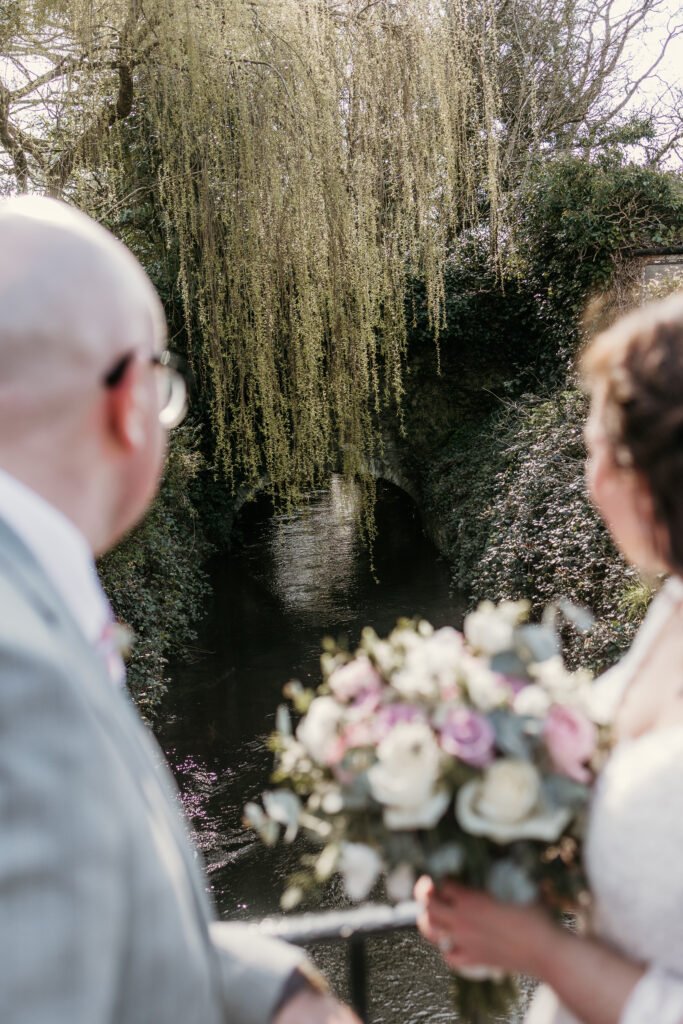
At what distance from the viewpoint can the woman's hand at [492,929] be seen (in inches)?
38.1

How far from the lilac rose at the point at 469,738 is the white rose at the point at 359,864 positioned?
148 millimetres

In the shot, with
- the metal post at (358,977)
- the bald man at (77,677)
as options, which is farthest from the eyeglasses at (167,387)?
the metal post at (358,977)

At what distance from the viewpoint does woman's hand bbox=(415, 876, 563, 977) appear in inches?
38.1

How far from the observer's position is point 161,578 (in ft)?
27.7

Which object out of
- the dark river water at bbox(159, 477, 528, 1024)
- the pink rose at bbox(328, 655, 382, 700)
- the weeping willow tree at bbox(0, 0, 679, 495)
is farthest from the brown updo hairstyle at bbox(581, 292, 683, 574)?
the weeping willow tree at bbox(0, 0, 679, 495)

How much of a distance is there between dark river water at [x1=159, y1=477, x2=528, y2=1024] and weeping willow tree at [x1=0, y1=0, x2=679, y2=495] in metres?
1.77

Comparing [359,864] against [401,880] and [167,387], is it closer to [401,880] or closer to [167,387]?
[401,880]

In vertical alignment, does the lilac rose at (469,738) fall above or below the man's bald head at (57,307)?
below

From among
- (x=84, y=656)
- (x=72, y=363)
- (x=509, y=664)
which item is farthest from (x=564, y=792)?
(x=72, y=363)

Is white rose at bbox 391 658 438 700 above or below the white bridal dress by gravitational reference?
above

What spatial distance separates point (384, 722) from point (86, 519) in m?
0.44

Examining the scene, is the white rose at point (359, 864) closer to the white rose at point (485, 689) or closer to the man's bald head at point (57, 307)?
the white rose at point (485, 689)

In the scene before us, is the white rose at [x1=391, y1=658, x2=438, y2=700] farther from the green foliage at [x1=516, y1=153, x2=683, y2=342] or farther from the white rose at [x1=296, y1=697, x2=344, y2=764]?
the green foliage at [x1=516, y1=153, x2=683, y2=342]

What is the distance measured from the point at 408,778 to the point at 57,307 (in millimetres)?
597
